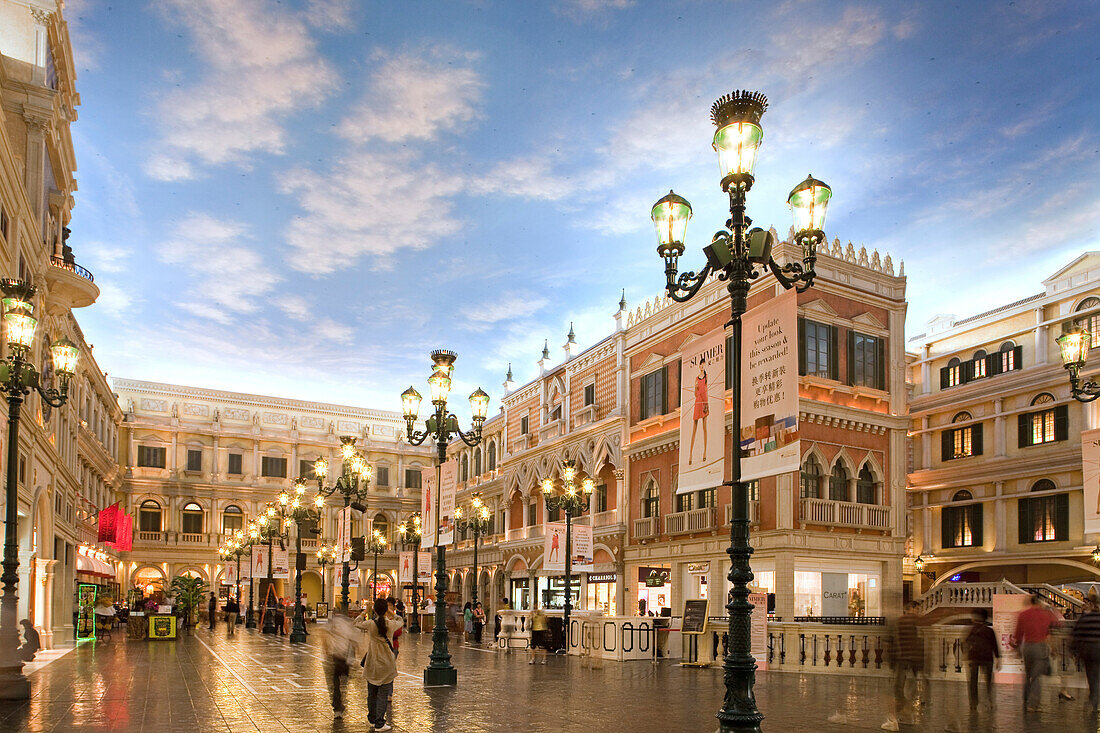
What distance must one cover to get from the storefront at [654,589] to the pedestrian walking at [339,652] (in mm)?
19631

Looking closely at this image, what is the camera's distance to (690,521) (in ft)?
99.9

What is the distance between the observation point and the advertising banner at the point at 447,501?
1752cm

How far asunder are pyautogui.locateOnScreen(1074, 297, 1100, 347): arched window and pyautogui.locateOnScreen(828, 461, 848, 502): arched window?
958cm

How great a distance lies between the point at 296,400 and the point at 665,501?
1774 inches

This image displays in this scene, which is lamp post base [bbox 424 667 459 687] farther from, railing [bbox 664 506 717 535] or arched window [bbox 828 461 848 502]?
arched window [bbox 828 461 848 502]

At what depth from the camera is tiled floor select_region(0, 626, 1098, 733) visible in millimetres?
11438

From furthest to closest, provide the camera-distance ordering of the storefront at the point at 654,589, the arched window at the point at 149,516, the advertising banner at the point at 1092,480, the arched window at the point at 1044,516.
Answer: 1. the arched window at the point at 149,516
2. the storefront at the point at 654,589
3. the arched window at the point at 1044,516
4. the advertising banner at the point at 1092,480

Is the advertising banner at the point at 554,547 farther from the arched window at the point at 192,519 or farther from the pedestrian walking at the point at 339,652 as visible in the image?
the arched window at the point at 192,519

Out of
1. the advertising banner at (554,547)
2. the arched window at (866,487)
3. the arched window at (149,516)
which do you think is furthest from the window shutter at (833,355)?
the arched window at (149,516)

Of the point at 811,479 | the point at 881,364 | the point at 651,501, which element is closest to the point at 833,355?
the point at 881,364

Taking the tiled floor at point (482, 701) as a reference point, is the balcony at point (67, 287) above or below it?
above

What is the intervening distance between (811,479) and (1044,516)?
9847 mm

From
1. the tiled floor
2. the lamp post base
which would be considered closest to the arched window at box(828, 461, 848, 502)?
the tiled floor

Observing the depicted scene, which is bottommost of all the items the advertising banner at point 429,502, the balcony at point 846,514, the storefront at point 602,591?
the storefront at point 602,591
